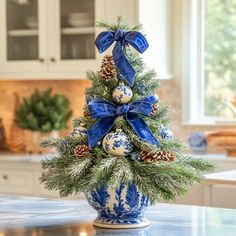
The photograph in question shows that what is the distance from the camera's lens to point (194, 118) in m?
4.77

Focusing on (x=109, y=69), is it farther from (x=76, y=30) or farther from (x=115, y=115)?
(x=76, y=30)

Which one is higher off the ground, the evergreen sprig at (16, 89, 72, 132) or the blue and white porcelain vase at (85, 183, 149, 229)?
the evergreen sprig at (16, 89, 72, 132)

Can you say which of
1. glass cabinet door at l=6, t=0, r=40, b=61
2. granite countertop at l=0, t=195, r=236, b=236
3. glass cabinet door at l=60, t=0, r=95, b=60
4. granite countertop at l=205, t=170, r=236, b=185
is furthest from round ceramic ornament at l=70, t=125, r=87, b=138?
glass cabinet door at l=6, t=0, r=40, b=61

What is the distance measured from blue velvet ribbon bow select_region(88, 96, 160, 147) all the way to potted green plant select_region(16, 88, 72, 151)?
294cm

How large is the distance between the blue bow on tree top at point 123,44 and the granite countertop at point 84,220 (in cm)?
40

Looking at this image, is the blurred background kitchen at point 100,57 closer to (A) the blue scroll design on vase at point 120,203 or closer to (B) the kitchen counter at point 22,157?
(B) the kitchen counter at point 22,157

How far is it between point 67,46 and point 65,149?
115 inches

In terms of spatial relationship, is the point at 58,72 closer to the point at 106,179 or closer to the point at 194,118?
the point at 194,118

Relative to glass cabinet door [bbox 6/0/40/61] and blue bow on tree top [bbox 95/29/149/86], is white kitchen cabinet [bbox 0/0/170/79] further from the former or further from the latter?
blue bow on tree top [bbox 95/29/149/86]

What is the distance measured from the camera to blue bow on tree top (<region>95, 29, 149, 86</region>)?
1890mm

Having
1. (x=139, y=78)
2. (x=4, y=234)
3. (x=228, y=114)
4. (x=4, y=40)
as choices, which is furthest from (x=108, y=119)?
(x=4, y=40)

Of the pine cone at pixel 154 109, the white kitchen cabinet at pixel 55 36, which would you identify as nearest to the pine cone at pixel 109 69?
the pine cone at pixel 154 109

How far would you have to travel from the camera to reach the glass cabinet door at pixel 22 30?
16.0 feet

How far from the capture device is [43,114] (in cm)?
485
